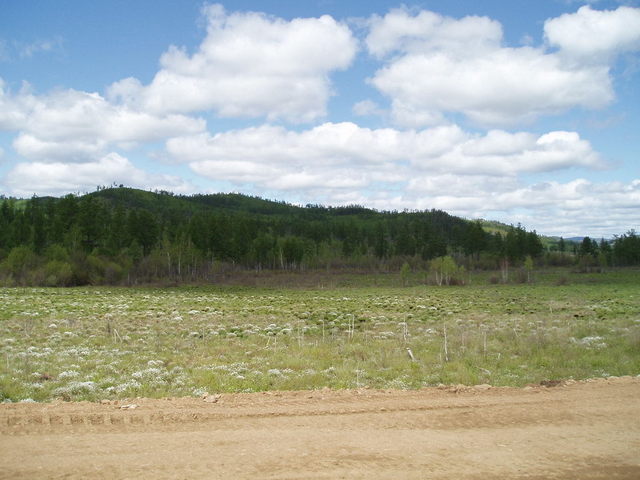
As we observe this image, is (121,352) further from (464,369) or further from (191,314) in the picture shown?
(191,314)

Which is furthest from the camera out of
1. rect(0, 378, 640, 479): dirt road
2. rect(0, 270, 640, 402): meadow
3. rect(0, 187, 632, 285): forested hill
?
rect(0, 187, 632, 285): forested hill

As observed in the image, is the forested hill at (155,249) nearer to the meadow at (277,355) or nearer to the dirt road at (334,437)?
the meadow at (277,355)

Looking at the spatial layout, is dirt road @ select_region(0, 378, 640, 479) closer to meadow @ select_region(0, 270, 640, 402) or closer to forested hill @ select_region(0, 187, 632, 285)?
meadow @ select_region(0, 270, 640, 402)

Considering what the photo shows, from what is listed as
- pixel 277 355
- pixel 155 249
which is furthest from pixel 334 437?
pixel 155 249

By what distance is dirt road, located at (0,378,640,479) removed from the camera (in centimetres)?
752

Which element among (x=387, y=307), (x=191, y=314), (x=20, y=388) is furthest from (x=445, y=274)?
(x=20, y=388)

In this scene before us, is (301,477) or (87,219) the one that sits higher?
(87,219)

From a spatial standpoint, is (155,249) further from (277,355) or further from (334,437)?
(334,437)

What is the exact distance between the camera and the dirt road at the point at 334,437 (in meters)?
7.52

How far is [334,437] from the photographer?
29.5ft

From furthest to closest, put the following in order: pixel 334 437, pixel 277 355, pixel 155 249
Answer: pixel 155 249 < pixel 277 355 < pixel 334 437

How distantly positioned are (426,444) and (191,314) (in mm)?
28124

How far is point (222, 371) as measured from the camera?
1488cm

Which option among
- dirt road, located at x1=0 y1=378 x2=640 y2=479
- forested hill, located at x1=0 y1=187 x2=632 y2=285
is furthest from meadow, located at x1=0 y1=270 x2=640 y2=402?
forested hill, located at x1=0 y1=187 x2=632 y2=285
